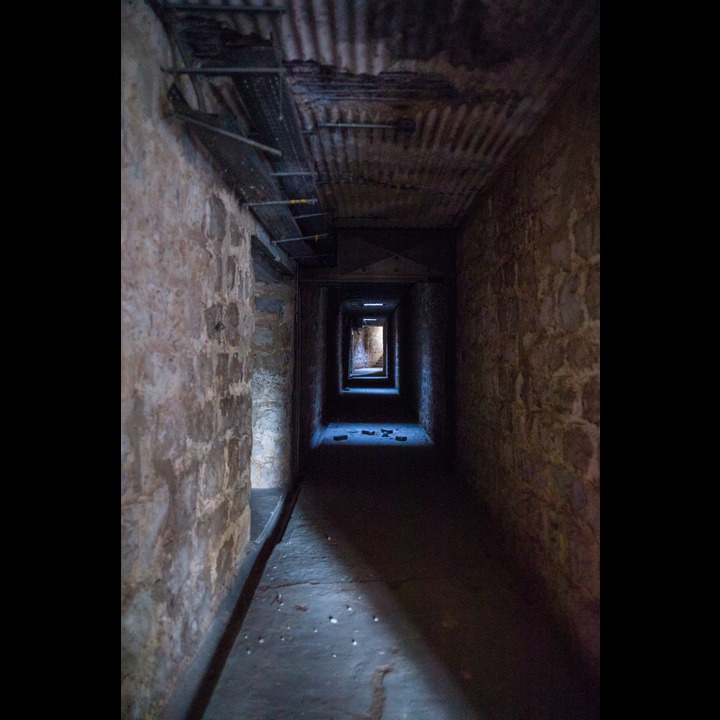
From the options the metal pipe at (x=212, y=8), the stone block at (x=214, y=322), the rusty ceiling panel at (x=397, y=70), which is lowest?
the stone block at (x=214, y=322)

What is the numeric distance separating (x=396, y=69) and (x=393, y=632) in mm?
2461

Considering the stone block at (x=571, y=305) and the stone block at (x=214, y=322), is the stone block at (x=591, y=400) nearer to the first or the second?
the stone block at (x=571, y=305)

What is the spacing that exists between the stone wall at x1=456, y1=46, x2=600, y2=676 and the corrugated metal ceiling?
0.22m

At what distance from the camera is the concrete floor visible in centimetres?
149

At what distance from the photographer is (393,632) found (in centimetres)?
186

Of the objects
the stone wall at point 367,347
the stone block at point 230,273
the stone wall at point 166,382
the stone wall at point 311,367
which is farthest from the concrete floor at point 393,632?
the stone wall at point 367,347

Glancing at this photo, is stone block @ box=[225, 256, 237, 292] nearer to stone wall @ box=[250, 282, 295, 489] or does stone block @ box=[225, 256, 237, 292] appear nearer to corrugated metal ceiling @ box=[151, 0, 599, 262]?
corrugated metal ceiling @ box=[151, 0, 599, 262]

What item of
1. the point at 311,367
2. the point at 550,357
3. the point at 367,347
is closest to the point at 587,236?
the point at 550,357

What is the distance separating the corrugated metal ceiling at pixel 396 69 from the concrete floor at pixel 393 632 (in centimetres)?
223

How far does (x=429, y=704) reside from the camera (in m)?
1.49

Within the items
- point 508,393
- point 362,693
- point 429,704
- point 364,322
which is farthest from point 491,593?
point 364,322

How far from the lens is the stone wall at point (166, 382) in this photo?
3.75ft
